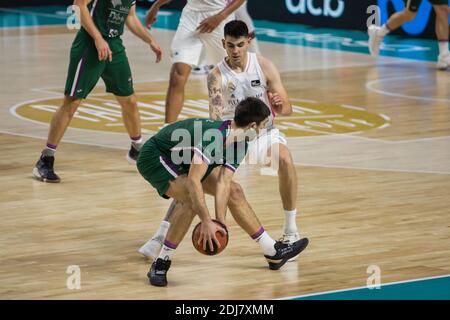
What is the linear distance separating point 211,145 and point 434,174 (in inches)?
150

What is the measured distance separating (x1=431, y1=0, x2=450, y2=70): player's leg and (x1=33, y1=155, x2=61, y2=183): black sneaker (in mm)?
7610

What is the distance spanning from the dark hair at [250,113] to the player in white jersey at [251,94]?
0.53 meters

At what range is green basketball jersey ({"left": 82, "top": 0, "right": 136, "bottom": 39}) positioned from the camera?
11.5 m

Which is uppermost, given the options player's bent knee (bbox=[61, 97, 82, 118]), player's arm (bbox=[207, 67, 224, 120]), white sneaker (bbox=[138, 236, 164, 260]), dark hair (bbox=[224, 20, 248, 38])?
dark hair (bbox=[224, 20, 248, 38])

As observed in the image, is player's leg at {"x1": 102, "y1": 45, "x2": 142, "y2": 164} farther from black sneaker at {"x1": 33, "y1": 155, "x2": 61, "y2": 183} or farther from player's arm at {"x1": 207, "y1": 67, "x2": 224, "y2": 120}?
player's arm at {"x1": 207, "y1": 67, "x2": 224, "y2": 120}

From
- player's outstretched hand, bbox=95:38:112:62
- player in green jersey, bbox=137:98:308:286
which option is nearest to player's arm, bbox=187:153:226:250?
player in green jersey, bbox=137:98:308:286

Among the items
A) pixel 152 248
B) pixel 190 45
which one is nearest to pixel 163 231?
pixel 152 248

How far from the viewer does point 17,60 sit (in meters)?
18.7

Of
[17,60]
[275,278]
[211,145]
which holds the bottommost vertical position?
[17,60]

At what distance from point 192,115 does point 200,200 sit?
6.44 m

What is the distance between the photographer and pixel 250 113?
26.6 ft

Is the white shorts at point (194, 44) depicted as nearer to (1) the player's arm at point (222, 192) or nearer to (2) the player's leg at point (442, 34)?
(1) the player's arm at point (222, 192)
